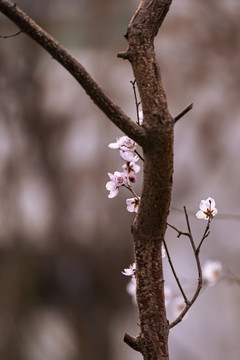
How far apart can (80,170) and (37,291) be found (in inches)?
24.8

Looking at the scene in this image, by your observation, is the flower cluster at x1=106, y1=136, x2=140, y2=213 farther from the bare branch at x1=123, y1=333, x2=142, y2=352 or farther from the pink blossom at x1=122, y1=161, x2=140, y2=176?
the bare branch at x1=123, y1=333, x2=142, y2=352

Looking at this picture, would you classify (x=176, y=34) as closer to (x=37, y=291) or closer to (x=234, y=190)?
(x=234, y=190)

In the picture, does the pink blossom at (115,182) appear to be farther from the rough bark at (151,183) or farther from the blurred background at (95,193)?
the blurred background at (95,193)

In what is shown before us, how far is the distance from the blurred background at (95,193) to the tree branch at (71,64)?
1.82 meters

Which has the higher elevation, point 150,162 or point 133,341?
point 150,162

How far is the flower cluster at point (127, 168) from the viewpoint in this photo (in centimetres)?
46

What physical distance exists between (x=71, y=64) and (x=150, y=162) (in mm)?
99

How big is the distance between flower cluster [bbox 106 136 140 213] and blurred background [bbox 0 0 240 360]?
1.69 m

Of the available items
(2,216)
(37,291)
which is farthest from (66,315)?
(2,216)

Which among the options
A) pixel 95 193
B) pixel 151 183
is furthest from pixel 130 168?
pixel 95 193

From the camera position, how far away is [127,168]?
0.48 metres

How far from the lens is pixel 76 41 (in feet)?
8.05

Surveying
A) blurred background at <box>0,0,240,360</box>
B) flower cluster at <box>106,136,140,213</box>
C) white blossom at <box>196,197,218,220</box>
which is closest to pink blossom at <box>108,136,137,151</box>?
flower cluster at <box>106,136,140,213</box>

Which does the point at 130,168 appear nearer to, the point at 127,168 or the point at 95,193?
the point at 127,168
